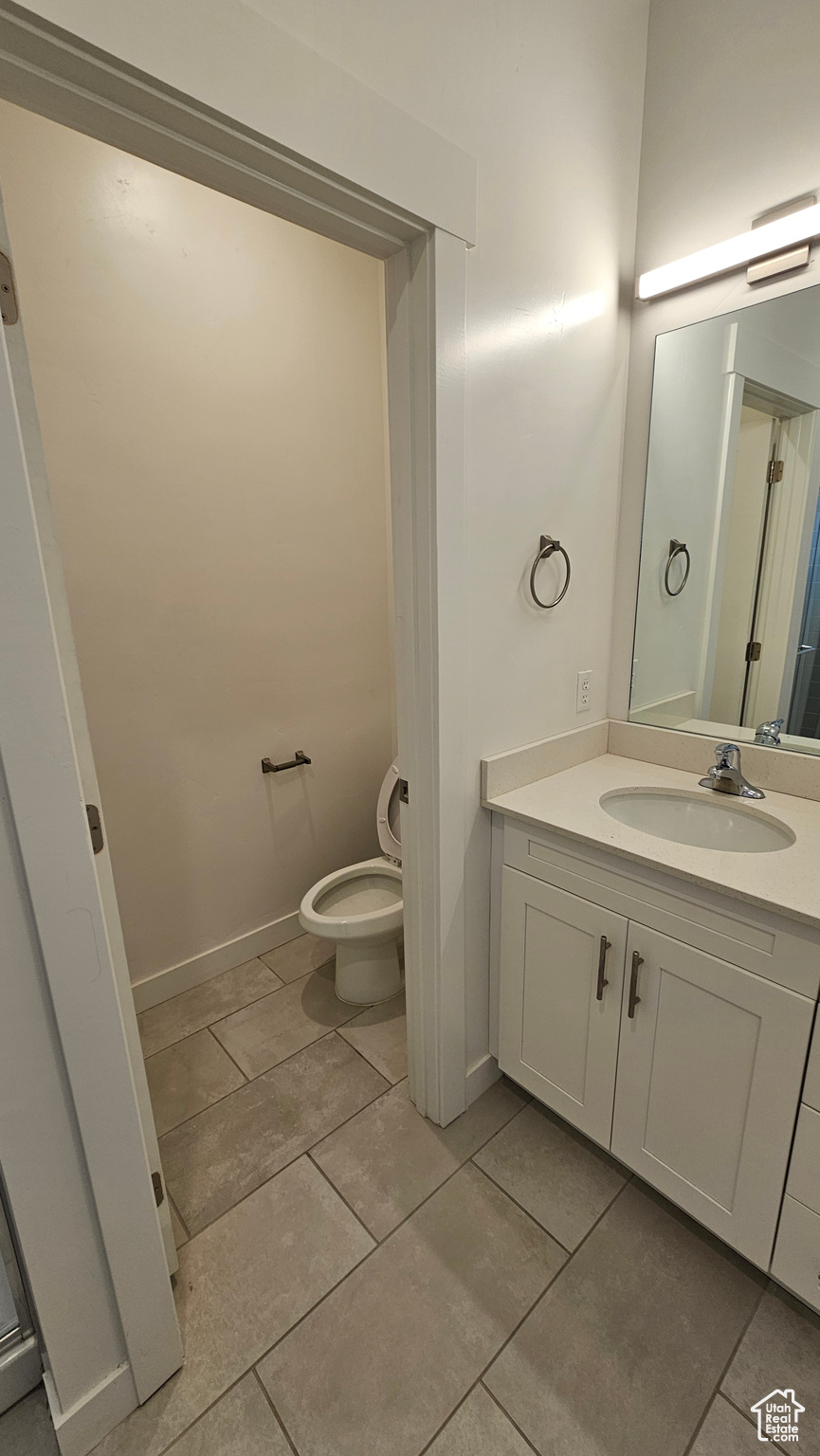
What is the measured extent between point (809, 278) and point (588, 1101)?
75.9 inches

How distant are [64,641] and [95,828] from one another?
29 centimetres

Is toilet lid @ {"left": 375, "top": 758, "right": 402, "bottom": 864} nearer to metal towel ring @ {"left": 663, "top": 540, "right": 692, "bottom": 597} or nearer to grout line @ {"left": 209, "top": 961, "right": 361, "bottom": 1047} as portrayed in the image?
grout line @ {"left": 209, "top": 961, "right": 361, "bottom": 1047}

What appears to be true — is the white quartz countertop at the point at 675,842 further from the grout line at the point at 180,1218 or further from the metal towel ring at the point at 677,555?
the grout line at the point at 180,1218

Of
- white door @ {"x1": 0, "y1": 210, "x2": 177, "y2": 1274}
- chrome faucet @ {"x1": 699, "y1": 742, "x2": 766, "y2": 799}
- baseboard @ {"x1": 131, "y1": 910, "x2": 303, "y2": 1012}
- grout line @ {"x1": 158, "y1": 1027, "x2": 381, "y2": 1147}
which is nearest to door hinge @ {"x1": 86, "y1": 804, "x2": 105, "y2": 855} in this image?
white door @ {"x1": 0, "y1": 210, "x2": 177, "y2": 1274}

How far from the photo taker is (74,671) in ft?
2.96

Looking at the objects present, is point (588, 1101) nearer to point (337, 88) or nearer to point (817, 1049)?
point (817, 1049)

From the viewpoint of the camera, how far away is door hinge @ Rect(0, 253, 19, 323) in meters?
0.73

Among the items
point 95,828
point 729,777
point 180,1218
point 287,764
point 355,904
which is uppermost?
point 95,828

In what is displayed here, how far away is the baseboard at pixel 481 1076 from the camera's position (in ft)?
5.14

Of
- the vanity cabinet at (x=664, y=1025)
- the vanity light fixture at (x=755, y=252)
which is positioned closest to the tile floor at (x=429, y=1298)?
the vanity cabinet at (x=664, y=1025)

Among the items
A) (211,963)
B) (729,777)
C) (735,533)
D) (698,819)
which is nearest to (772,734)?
(729,777)

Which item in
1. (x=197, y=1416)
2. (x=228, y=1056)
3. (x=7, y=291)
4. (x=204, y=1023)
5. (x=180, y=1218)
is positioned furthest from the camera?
(x=204, y=1023)

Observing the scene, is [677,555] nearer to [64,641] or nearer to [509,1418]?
[64,641]

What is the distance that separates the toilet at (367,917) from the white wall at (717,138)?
1.48 metres
